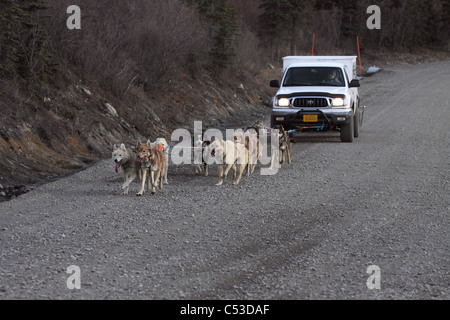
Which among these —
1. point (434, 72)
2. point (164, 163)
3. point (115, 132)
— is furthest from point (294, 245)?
point (434, 72)

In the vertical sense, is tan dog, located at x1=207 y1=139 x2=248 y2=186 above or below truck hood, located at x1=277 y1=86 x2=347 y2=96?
below

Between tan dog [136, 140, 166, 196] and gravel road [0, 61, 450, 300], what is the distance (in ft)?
0.89

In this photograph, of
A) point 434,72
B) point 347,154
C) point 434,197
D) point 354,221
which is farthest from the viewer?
point 434,72

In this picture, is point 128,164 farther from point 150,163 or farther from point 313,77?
point 313,77

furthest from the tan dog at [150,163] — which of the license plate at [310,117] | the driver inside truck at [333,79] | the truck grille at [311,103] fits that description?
the driver inside truck at [333,79]

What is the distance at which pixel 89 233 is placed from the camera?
29.4 feet

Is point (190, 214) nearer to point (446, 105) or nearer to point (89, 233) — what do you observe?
point (89, 233)

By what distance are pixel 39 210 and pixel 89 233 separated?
171 cm

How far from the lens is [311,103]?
17.7m

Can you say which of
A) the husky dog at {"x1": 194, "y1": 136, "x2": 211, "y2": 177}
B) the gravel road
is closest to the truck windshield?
the gravel road

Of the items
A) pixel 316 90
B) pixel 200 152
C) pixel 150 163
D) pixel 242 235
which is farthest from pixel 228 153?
pixel 316 90

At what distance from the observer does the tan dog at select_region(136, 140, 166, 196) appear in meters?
11.0

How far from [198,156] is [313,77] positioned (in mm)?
6597

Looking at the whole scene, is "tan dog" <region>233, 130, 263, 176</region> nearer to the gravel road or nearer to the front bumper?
the gravel road
